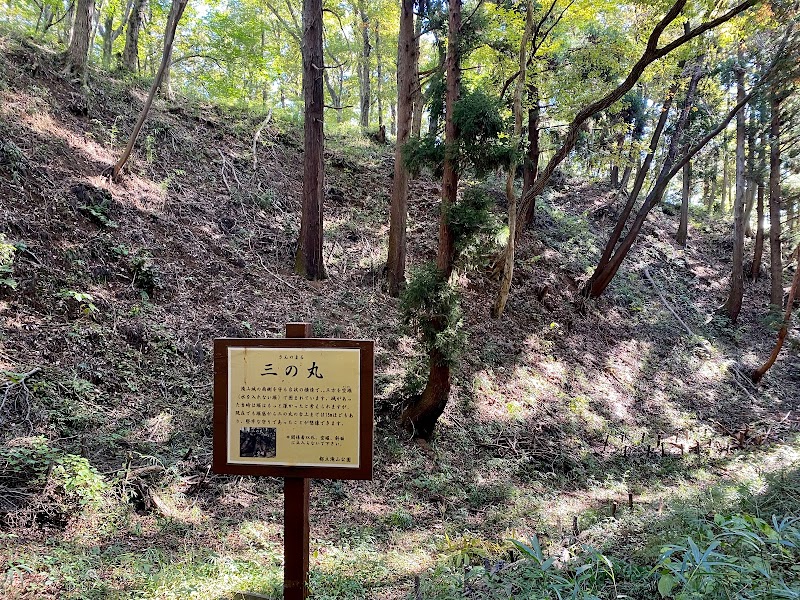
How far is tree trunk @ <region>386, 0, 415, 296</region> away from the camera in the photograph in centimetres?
908

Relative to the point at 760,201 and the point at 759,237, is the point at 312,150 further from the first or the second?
the point at 759,237

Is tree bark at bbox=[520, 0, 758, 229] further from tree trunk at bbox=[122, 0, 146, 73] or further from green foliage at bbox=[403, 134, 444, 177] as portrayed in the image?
tree trunk at bbox=[122, 0, 146, 73]

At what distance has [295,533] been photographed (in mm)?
3172

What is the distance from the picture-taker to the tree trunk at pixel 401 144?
29.8 feet

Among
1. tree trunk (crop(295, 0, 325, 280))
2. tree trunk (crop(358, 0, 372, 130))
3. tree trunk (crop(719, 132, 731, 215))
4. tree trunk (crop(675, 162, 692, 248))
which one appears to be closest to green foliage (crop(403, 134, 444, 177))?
tree trunk (crop(295, 0, 325, 280))

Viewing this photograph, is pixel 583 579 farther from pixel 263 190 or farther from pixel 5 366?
pixel 263 190

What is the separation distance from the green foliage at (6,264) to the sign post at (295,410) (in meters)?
4.35

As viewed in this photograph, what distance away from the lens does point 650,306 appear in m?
14.6

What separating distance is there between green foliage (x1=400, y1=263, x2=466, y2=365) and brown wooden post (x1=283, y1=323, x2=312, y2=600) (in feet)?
11.8

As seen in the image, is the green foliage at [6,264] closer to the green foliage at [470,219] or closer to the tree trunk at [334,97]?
the green foliage at [470,219]

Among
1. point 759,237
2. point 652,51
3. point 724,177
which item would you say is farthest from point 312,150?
point 724,177

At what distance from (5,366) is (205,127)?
26.9 feet

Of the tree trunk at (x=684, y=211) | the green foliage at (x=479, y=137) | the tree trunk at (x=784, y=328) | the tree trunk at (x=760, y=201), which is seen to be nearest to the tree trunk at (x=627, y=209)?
the tree trunk at (x=760, y=201)

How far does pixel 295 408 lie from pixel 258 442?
1.11ft
